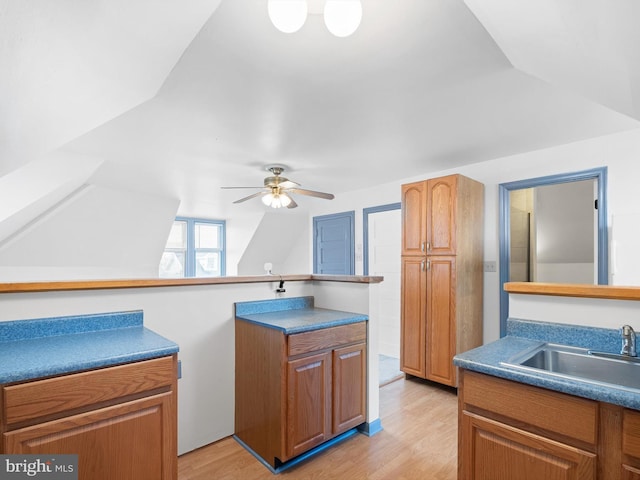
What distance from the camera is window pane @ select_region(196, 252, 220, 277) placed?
6.39 meters

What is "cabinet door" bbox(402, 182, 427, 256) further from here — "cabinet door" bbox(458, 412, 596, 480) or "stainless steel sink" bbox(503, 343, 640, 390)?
"cabinet door" bbox(458, 412, 596, 480)

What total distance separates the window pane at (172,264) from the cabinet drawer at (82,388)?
5.03 metres

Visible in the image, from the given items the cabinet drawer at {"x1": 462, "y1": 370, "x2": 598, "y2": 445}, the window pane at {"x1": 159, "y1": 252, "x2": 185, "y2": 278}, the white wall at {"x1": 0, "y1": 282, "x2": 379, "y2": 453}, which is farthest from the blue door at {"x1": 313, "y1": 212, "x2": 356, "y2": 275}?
the cabinet drawer at {"x1": 462, "y1": 370, "x2": 598, "y2": 445}

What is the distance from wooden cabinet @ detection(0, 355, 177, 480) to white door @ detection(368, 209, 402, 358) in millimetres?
3415

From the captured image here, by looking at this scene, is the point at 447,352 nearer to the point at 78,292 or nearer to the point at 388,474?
the point at 388,474

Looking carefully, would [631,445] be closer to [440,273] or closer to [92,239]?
[440,273]

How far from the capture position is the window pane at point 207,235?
21.0 ft

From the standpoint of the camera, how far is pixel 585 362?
139 cm

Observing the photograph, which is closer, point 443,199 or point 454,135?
point 454,135

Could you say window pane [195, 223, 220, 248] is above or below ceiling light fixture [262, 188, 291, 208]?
below

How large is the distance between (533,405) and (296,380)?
1.20 meters

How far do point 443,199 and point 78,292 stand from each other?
2889 millimetres

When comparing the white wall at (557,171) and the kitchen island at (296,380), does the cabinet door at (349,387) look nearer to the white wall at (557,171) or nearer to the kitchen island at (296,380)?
the kitchen island at (296,380)

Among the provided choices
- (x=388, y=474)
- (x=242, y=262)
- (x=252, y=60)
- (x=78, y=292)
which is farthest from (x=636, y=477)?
(x=242, y=262)
